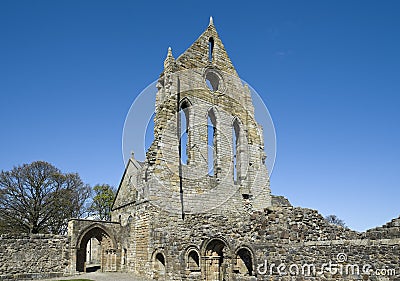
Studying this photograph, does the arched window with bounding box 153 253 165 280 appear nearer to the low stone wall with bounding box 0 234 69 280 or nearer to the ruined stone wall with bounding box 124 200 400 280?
the ruined stone wall with bounding box 124 200 400 280

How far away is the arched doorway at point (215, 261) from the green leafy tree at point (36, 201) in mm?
20998

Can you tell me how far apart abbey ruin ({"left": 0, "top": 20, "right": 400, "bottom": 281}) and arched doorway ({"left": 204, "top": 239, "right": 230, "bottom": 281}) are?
0.12 feet

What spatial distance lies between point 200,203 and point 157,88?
6.57 m

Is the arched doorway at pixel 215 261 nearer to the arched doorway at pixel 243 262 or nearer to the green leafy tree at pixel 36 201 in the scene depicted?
the arched doorway at pixel 243 262

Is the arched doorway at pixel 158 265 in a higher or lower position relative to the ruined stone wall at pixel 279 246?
lower

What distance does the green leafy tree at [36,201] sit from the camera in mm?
29125

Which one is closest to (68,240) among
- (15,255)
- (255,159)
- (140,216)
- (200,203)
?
(15,255)

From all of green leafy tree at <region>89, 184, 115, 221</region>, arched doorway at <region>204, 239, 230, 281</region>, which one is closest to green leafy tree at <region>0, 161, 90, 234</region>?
green leafy tree at <region>89, 184, 115, 221</region>

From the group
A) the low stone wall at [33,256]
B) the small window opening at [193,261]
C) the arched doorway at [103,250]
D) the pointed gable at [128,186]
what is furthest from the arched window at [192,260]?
the pointed gable at [128,186]

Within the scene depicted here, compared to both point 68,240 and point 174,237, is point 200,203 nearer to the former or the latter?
point 174,237

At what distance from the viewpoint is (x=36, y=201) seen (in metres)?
29.7

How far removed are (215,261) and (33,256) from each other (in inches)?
388

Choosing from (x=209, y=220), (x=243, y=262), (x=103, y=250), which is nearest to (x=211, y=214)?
(x=209, y=220)

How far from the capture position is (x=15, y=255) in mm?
17297
